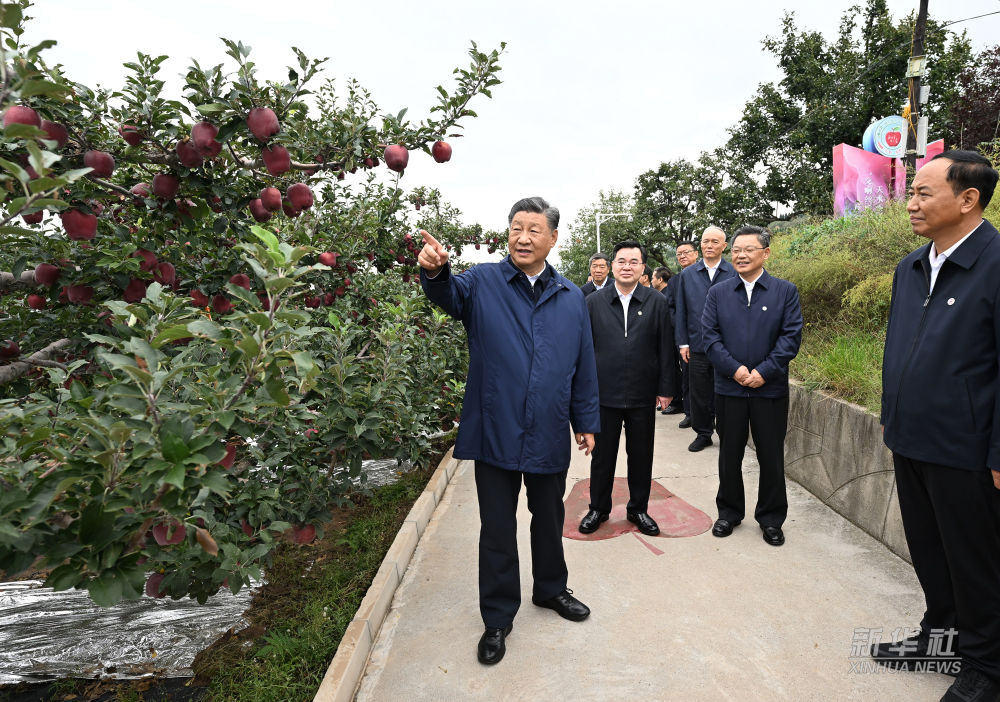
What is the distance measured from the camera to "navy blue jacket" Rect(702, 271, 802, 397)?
3.58m

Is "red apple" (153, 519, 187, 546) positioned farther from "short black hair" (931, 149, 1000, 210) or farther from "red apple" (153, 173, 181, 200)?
"short black hair" (931, 149, 1000, 210)

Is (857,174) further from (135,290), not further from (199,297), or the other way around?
(135,290)

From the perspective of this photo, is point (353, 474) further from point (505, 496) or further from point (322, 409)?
point (505, 496)

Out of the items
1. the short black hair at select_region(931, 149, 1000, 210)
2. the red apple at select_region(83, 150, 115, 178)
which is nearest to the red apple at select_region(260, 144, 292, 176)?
the red apple at select_region(83, 150, 115, 178)

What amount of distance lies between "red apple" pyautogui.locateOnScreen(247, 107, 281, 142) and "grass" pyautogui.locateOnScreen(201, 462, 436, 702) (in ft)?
7.35

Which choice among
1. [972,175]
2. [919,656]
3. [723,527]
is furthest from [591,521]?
[972,175]

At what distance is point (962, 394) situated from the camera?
2195 millimetres

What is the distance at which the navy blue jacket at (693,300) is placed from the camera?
564 centimetres

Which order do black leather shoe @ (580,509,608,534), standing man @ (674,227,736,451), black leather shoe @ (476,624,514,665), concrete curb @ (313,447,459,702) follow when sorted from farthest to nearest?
standing man @ (674,227,736,451) < black leather shoe @ (580,509,608,534) < black leather shoe @ (476,624,514,665) < concrete curb @ (313,447,459,702)

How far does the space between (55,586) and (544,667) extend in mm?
1923

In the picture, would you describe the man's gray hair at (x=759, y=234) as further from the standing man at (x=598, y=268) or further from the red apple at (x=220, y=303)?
the red apple at (x=220, y=303)

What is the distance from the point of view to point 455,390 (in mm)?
4574

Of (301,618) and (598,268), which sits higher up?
(598,268)

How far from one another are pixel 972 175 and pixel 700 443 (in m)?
3.98
